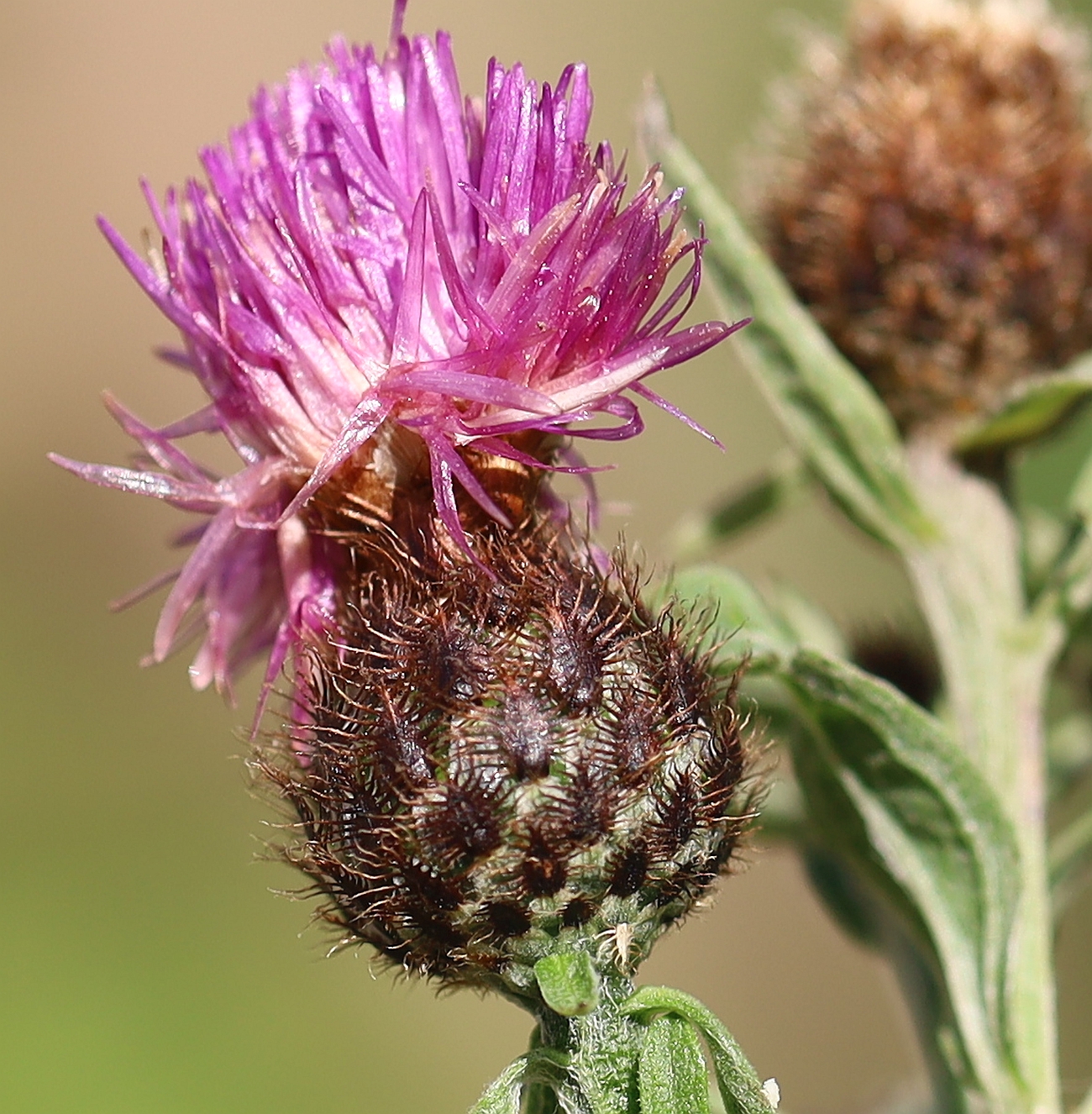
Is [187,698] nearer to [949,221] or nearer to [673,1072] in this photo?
[949,221]

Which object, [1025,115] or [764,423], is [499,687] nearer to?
[1025,115]

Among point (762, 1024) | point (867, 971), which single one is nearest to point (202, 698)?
point (762, 1024)

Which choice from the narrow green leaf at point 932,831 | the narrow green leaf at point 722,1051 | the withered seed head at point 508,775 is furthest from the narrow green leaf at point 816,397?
the narrow green leaf at point 722,1051

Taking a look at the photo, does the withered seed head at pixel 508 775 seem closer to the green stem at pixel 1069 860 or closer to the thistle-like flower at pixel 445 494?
the thistle-like flower at pixel 445 494

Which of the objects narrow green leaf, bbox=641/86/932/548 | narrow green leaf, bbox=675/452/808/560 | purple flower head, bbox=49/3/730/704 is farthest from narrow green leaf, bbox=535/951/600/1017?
narrow green leaf, bbox=675/452/808/560

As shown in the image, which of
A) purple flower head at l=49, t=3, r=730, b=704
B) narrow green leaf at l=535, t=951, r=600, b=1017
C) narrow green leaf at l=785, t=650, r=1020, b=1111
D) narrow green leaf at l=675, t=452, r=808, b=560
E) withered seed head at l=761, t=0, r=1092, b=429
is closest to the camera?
narrow green leaf at l=535, t=951, r=600, b=1017

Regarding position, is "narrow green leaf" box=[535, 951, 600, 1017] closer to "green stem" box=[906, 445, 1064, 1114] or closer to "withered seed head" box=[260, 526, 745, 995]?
"withered seed head" box=[260, 526, 745, 995]

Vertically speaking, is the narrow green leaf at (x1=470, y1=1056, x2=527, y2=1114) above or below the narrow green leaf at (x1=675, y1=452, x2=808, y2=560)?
below
